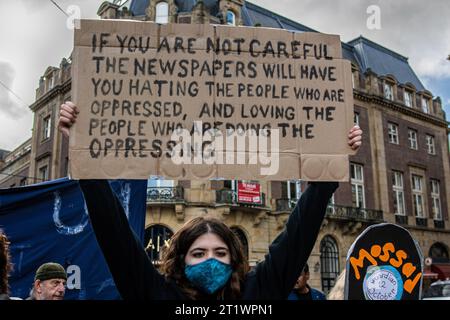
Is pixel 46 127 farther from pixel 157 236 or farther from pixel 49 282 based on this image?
pixel 49 282

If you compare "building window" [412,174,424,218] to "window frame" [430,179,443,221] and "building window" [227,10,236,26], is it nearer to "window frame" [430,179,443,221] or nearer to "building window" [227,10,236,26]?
"window frame" [430,179,443,221]

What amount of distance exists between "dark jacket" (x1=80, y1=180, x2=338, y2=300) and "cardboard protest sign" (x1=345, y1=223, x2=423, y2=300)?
711 millimetres

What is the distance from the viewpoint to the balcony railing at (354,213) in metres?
24.3

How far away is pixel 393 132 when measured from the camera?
2927 cm

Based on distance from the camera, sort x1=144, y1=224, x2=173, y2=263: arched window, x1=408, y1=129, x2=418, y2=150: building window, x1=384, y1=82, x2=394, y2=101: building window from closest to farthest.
A: x1=144, y1=224, x2=173, y2=263: arched window
x1=384, y1=82, x2=394, y2=101: building window
x1=408, y1=129, x2=418, y2=150: building window

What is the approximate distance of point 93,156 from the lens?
2.29 meters

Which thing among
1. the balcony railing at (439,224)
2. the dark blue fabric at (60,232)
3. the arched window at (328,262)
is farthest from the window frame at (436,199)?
the dark blue fabric at (60,232)

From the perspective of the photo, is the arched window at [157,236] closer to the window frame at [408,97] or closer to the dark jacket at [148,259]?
the window frame at [408,97]

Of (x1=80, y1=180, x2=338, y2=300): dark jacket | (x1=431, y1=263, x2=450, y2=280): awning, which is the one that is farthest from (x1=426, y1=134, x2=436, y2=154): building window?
(x1=80, y1=180, x2=338, y2=300): dark jacket

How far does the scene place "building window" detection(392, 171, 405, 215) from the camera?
1101 inches

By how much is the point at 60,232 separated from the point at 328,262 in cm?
2076

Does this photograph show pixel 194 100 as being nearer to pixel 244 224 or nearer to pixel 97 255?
pixel 97 255

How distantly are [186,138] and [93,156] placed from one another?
0.44m
